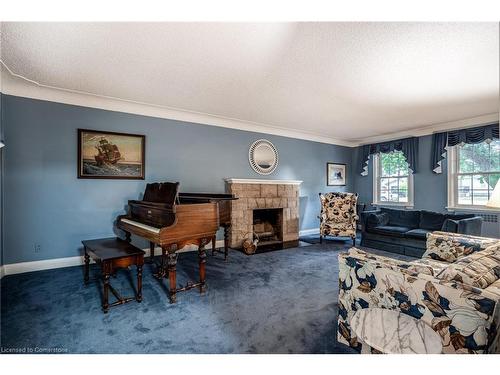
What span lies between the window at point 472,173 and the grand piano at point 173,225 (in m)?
4.45

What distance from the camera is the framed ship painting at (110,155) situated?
329cm

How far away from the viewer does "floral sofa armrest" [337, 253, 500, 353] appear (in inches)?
42.0

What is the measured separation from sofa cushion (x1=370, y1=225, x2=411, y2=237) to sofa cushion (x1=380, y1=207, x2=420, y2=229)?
0.27 meters

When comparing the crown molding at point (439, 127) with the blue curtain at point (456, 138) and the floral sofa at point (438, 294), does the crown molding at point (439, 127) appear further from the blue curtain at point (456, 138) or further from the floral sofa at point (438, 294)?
the floral sofa at point (438, 294)

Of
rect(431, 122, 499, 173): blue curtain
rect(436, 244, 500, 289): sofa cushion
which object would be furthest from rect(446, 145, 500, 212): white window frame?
rect(436, 244, 500, 289): sofa cushion

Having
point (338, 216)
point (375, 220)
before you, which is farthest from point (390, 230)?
point (338, 216)

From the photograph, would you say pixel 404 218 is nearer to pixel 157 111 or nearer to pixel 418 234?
pixel 418 234

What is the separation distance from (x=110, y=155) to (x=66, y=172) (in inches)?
22.5

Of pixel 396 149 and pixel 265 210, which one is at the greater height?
pixel 396 149

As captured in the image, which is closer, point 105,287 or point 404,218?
point 105,287

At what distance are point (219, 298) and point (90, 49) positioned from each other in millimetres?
2620

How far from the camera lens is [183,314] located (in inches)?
81.5

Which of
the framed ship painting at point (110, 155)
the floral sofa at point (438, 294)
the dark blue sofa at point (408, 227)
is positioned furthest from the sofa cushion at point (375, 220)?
the framed ship painting at point (110, 155)

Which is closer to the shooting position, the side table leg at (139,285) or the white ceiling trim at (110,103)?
the side table leg at (139,285)
